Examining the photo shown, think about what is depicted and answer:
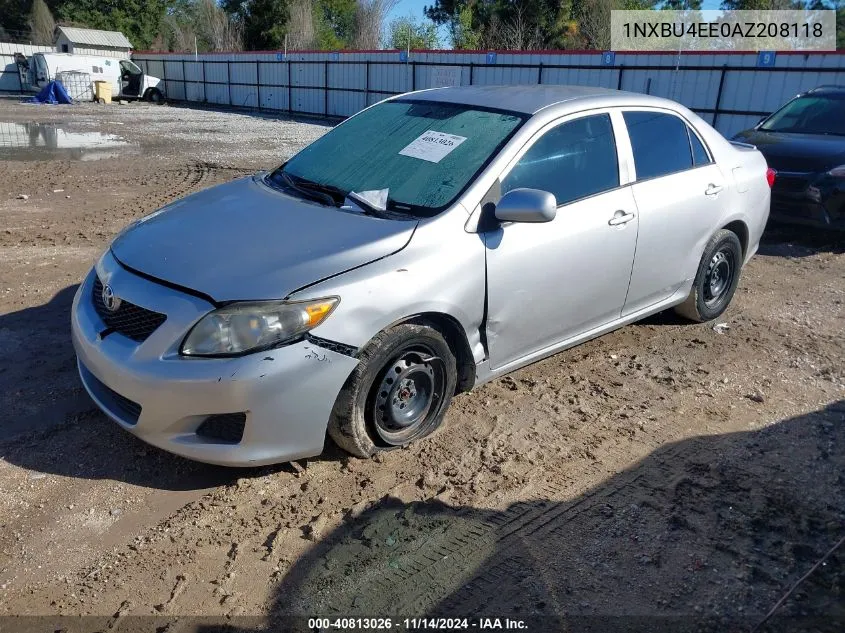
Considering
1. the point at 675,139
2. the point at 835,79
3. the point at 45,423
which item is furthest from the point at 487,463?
the point at 835,79

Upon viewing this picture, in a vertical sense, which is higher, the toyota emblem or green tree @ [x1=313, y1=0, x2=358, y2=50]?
green tree @ [x1=313, y1=0, x2=358, y2=50]

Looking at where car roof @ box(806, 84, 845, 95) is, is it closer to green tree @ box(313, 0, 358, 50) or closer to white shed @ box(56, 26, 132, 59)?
white shed @ box(56, 26, 132, 59)

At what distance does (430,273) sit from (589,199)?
130 cm

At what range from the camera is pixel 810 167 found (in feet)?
25.2

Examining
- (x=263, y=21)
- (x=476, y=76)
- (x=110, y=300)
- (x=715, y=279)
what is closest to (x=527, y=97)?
(x=715, y=279)

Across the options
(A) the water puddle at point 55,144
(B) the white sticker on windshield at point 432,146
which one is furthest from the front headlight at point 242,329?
(A) the water puddle at point 55,144

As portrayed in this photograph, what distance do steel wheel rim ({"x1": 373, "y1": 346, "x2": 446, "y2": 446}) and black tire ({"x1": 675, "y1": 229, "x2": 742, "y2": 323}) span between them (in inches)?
99.3

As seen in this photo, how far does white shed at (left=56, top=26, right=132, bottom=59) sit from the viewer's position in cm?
3950

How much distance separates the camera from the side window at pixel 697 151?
4.98 metres

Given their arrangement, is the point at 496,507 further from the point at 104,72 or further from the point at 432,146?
the point at 104,72

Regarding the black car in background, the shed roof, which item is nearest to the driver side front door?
the black car in background

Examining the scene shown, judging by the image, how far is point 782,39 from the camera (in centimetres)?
3728

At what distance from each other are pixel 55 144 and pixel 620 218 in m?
15.6

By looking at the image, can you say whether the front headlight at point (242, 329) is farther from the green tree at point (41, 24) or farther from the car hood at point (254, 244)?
the green tree at point (41, 24)
